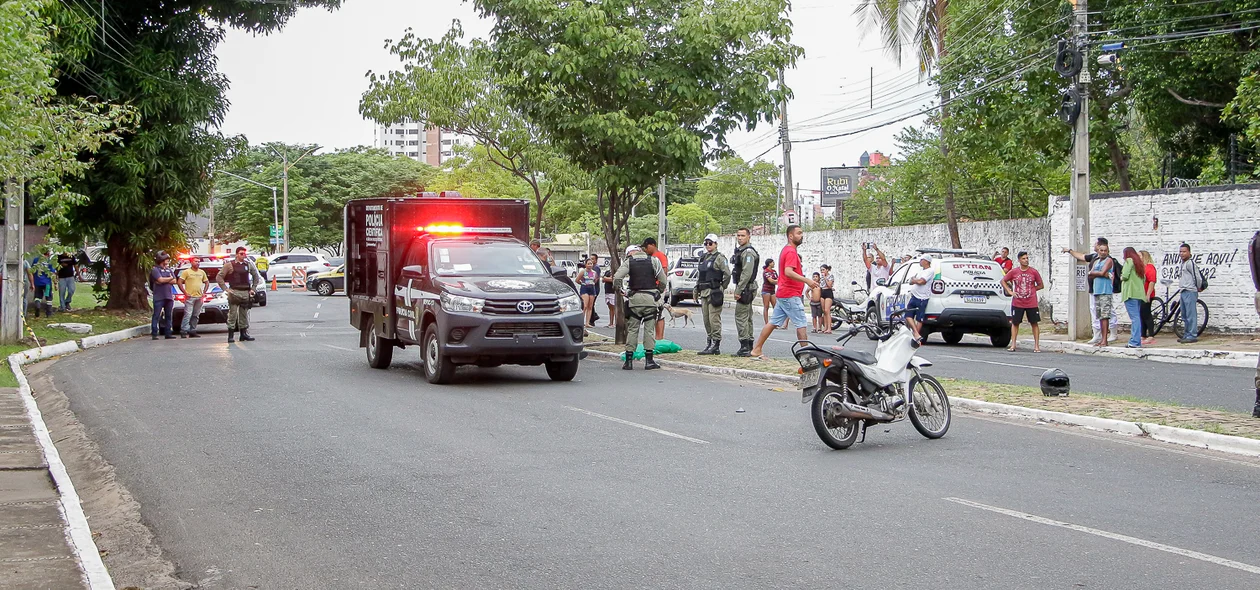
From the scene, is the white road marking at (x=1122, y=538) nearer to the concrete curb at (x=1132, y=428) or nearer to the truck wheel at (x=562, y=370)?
the concrete curb at (x=1132, y=428)

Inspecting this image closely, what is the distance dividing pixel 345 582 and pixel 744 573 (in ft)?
6.57

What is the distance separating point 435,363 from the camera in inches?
591

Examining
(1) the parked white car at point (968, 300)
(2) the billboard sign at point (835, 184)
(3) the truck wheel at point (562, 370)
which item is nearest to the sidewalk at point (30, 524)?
(3) the truck wheel at point (562, 370)

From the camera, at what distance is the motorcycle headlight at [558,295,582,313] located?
15.0 metres

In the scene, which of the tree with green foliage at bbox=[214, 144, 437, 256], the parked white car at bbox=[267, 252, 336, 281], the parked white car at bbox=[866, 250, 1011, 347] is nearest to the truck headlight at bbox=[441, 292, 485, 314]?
the parked white car at bbox=[866, 250, 1011, 347]

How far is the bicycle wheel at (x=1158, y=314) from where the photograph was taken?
2231cm

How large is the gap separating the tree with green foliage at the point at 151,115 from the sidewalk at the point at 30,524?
56.6 ft

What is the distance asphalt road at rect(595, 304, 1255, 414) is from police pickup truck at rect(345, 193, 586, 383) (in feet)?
11.5

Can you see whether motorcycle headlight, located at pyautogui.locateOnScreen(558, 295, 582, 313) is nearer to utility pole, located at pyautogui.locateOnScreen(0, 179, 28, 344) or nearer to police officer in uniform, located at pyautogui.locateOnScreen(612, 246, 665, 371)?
police officer in uniform, located at pyautogui.locateOnScreen(612, 246, 665, 371)

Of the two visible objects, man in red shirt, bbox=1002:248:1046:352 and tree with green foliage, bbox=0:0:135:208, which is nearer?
tree with green foliage, bbox=0:0:135:208

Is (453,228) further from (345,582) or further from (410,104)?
(410,104)

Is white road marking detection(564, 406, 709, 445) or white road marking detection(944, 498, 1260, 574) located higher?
white road marking detection(564, 406, 709, 445)

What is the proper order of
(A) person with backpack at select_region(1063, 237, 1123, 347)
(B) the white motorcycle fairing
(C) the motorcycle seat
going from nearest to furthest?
(C) the motorcycle seat
(B) the white motorcycle fairing
(A) person with backpack at select_region(1063, 237, 1123, 347)

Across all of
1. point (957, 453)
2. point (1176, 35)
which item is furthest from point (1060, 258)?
point (957, 453)
